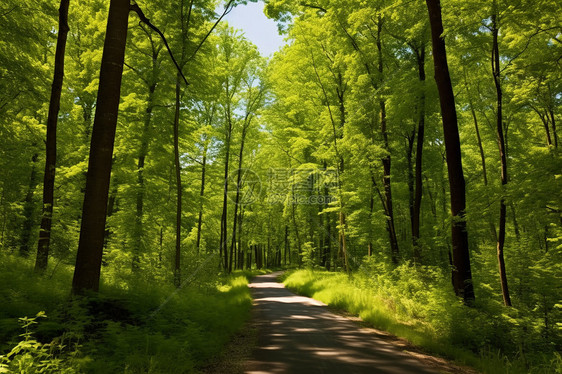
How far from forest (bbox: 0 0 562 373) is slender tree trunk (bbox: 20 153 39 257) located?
0.11m

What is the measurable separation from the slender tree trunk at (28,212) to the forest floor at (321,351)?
10.7 metres

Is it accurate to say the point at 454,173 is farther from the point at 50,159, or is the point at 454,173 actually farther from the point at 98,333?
the point at 50,159

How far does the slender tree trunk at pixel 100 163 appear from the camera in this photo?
18.0 feet

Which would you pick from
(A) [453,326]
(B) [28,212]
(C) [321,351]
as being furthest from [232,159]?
(A) [453,326]

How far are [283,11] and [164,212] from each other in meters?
13.0

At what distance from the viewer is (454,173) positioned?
8.58 meters

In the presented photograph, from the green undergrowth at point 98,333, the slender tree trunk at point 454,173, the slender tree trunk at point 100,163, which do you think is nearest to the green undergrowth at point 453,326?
the slender tree trunk at point 454,173

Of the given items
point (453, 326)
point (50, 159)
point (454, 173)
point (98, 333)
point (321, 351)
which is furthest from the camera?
point (50, 159)

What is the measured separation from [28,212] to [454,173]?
60.1 ft

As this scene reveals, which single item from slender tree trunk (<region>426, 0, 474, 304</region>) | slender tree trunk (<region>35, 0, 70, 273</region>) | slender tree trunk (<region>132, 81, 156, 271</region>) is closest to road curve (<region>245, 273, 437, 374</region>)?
slender tree trunk (<region>426, 0, 474, 304</region>)

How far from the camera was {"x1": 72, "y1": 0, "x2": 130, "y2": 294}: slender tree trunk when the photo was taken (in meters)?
5.49

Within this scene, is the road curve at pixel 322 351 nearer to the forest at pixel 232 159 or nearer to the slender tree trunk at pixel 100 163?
the forest at pixel 232 159

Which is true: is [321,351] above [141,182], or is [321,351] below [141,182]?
below

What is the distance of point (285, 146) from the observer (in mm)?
29359
